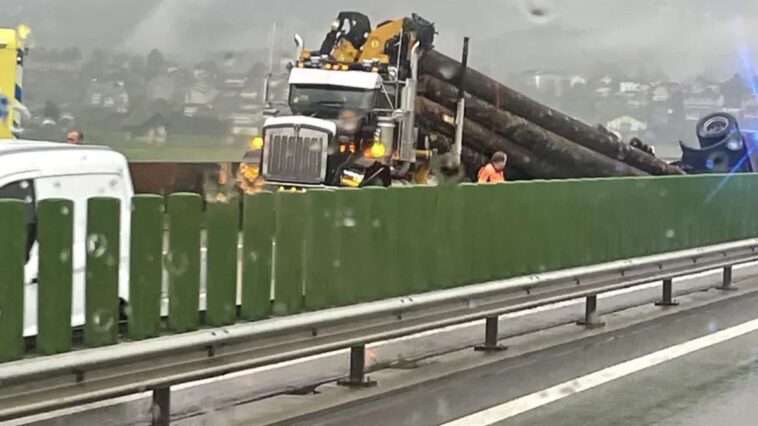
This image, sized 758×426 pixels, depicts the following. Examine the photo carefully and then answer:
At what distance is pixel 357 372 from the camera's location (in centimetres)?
824

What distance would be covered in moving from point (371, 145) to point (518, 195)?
12000mm

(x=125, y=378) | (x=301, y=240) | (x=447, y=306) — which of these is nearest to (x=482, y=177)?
(x=447, y=306)

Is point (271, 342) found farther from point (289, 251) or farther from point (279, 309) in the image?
point (289, 251)

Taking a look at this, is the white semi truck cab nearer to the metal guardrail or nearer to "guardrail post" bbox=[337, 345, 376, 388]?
the metal guardrail

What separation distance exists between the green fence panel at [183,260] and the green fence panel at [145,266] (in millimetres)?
102

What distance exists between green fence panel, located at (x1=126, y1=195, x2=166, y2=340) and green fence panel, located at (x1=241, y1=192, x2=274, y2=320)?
0.76 metres

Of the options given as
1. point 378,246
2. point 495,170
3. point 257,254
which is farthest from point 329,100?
point 257,254

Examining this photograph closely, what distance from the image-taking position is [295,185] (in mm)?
21000

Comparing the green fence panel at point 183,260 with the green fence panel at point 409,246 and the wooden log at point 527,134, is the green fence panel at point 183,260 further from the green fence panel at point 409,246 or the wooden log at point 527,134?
the wooden log at point 527,134

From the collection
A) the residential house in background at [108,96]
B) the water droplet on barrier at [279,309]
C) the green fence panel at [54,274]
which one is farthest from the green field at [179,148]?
the green fence panel at [54,274]

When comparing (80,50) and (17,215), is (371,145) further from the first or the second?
(17,215)

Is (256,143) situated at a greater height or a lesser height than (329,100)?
lesser

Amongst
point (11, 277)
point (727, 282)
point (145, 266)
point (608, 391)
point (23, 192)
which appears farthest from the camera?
point (727, 282)

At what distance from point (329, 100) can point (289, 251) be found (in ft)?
48.8
